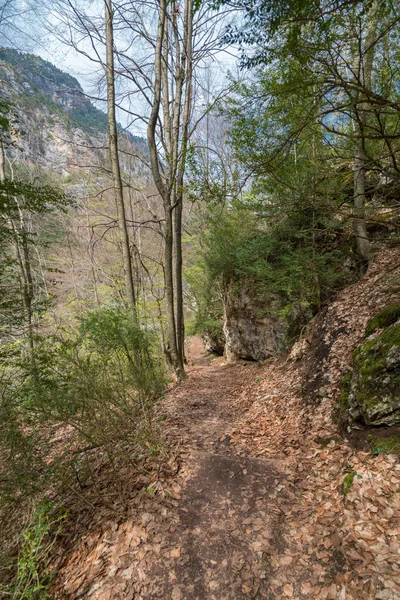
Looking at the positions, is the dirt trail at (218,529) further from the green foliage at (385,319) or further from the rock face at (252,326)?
the rock face at (252,326)

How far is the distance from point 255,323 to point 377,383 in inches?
204

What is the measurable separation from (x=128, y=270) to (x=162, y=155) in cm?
395

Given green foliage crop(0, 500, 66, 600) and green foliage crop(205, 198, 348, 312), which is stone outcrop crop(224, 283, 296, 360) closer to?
green foliage crop(205, 198, 348, 312)

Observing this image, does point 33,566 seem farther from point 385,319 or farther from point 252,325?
point 252,325

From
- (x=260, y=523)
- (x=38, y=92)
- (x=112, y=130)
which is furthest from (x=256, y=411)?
(x=38, y=92)

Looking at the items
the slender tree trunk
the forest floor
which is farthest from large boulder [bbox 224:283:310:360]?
the slender tree trunk

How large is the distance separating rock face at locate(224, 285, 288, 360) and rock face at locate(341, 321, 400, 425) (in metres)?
3.33

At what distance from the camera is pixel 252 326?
27.1ft

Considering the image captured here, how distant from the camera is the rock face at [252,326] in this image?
7285 mm

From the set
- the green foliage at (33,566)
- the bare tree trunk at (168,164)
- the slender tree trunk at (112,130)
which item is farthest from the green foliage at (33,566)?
the bare tree trunk at (168,164)

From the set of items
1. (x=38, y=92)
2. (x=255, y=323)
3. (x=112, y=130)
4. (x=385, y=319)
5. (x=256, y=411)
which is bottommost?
(x=256, y=411)

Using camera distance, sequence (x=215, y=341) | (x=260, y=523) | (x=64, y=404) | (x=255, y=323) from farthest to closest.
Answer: (x=215, y=341) → (x=255, y=323) → (x=64, y=404) → (x=260, y=523)

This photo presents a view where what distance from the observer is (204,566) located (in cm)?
218

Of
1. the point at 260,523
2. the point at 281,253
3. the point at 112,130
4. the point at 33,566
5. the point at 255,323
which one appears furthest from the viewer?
the point at 255,323
